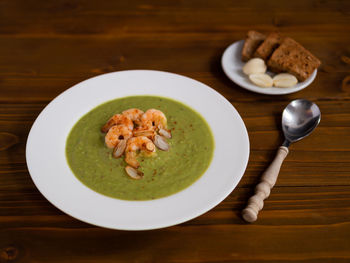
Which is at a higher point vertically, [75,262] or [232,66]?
[232,66]

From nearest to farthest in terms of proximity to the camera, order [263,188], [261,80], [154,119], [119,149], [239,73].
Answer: [263,188] < [119,149] < [154,119] < [261,80] < [239,73]

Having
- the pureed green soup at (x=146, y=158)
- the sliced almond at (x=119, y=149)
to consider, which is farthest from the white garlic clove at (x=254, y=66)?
the sliced almond at (x=119, y=149)

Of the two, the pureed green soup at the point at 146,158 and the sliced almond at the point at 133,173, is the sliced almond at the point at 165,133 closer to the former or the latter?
the pureed green soup at the point at 146,158

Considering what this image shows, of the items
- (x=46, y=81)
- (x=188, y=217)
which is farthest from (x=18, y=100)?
(x=188, y=217)

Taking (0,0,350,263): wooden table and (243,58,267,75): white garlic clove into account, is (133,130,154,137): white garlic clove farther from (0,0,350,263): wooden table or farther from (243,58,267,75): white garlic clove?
(243,58,267,75): white garlic clove

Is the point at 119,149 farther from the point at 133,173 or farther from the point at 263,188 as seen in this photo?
the point at 263,188

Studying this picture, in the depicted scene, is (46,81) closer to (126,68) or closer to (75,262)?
(126,68)

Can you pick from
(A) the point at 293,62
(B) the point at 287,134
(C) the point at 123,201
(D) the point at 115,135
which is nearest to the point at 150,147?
(D) the point at 115,135
